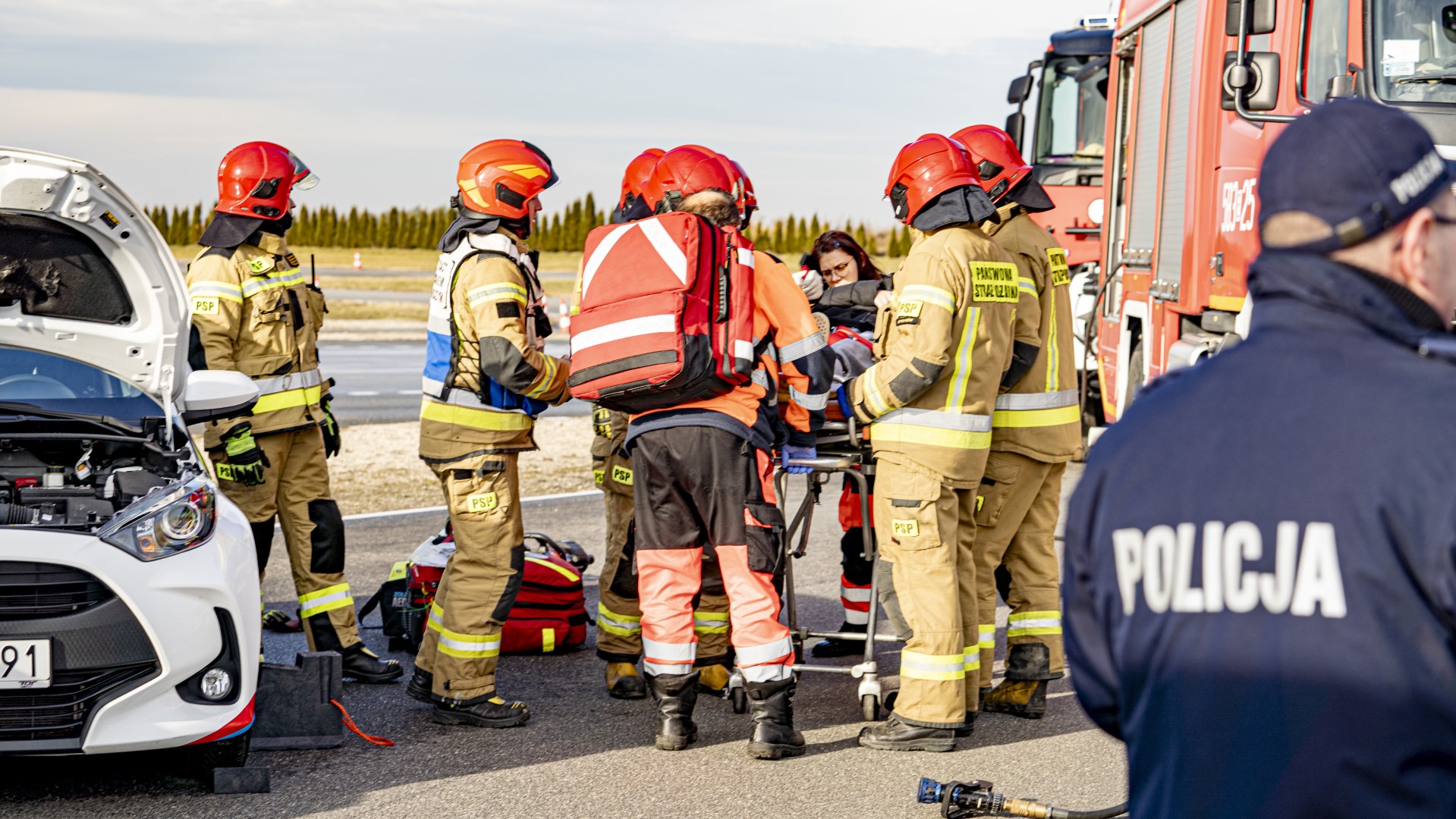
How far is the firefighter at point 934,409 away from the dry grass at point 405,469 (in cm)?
529

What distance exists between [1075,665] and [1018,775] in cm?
301

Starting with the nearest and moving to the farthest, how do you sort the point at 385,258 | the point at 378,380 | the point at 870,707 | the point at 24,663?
the point at 24,663 → the point at 870,707 → the point at 378,380 → the point at 385,258

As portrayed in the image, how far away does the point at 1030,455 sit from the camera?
19.1 ft

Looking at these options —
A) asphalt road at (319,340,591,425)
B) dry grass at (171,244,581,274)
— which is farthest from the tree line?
asphalt road at (319,340,591,425)

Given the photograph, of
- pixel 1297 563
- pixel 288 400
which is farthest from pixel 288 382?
pixel 1297 563

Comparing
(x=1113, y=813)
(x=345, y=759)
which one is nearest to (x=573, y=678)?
(x=345, y=759)

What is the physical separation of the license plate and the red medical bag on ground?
2424 mm

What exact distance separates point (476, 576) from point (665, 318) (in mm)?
1344

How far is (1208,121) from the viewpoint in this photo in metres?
7.79

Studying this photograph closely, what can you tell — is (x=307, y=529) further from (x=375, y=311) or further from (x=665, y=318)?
(x=375, y=311)

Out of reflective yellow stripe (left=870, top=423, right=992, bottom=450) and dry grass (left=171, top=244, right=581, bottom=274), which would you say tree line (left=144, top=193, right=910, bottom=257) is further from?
reflective yellow stripe (left=870, top=423, right=992, bottom=450)

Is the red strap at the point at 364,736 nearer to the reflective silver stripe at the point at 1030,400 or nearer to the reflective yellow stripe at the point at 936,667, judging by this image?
the reflective yellow stripe at the point at 936,667

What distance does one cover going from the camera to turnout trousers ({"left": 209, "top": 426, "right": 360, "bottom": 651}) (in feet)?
20.2

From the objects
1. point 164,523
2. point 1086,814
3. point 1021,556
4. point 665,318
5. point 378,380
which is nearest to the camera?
point 1086,814
